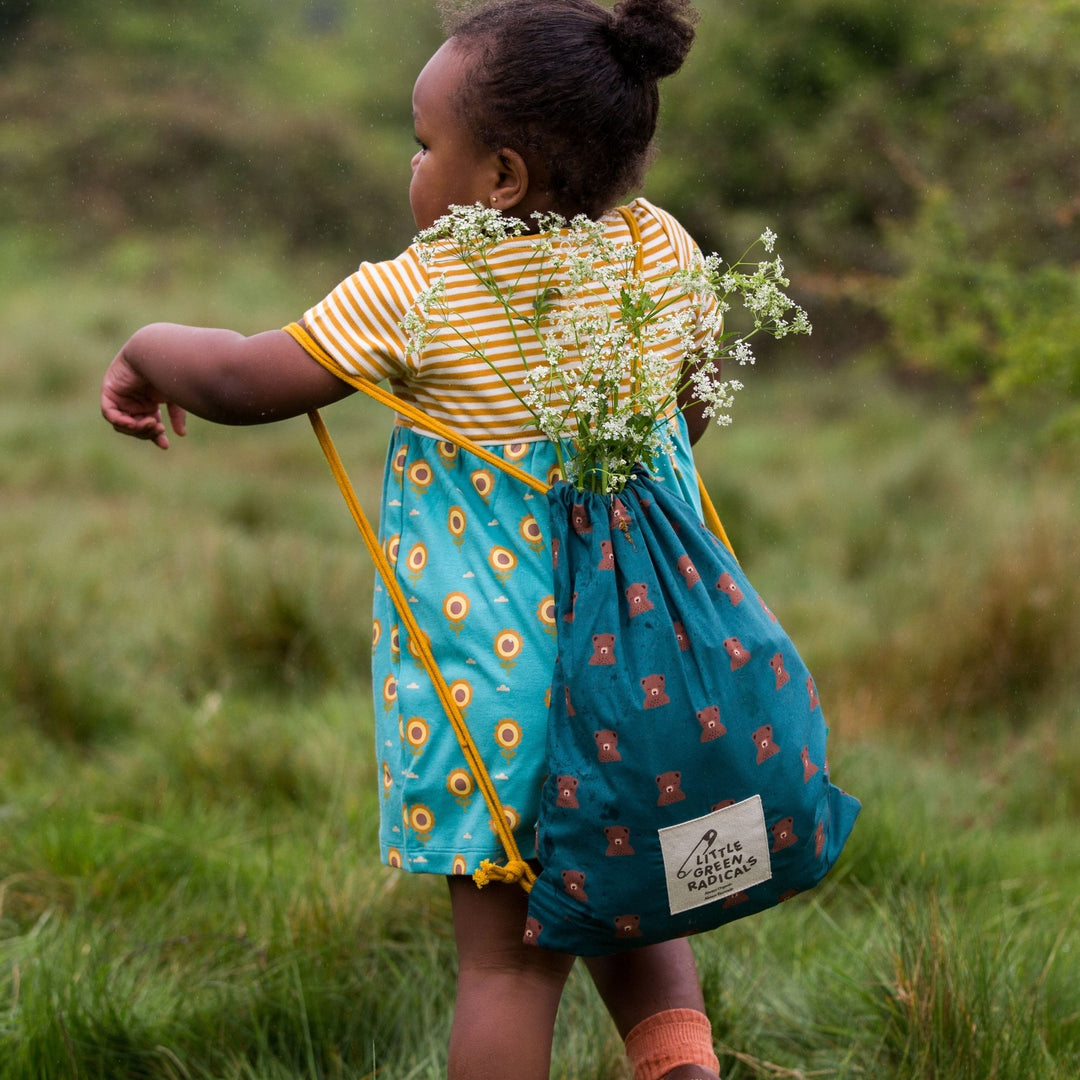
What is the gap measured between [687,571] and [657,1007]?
715 millimetres

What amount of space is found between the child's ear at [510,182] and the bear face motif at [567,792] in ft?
2.52

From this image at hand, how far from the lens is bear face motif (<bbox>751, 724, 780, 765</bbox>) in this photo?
1727 millimetres

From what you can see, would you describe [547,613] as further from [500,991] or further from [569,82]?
[569,82]

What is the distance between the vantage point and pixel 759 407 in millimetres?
11258

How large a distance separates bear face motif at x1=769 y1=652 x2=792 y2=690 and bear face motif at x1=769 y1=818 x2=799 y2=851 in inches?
6.8

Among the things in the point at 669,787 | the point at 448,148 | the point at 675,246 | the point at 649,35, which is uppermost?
the point at 649,35

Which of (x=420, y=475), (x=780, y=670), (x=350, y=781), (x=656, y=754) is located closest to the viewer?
(x=656, y=754)

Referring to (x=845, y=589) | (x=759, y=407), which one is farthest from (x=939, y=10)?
(x=845, y=589)

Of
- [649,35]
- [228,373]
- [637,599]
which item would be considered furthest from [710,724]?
[649,35]

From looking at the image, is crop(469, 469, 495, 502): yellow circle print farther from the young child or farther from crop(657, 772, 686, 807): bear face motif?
crop(657, 772, 686, 807): bear face motif

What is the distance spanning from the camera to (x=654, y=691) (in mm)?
1693

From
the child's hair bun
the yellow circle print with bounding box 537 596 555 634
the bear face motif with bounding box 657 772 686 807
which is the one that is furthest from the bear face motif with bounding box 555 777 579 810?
the child's hair bun

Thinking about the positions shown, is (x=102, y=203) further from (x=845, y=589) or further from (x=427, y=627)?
(x=427, y=627)

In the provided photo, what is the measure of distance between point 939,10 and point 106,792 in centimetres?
1252
